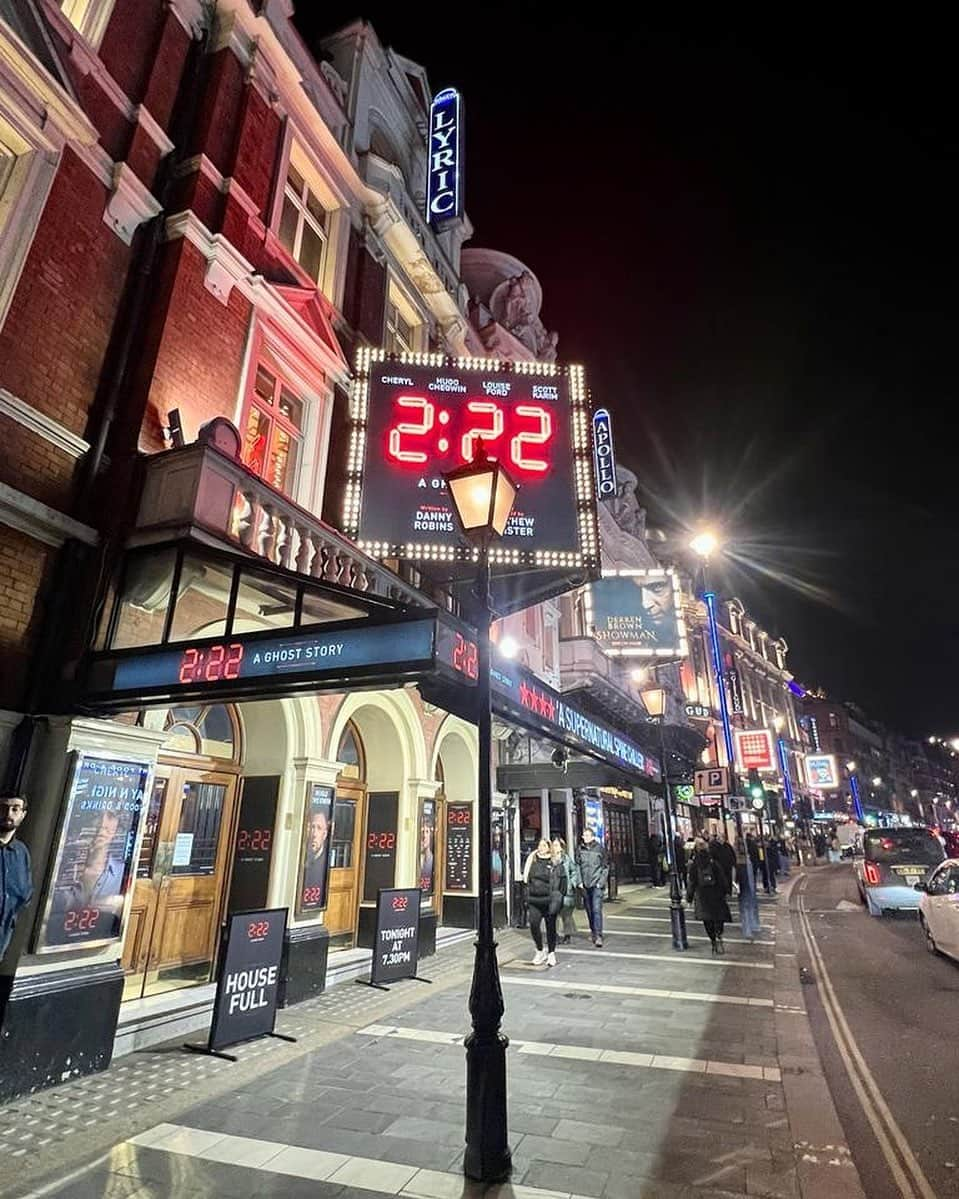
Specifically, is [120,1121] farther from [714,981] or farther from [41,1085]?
[714,981]

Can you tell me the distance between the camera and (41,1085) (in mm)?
5320

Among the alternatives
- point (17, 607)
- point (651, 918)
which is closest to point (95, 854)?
point (17, 607)

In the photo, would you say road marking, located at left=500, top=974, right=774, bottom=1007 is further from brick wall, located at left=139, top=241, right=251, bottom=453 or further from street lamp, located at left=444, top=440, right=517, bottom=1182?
brick wall, located at left=139, top=241, right=251, bottom=453

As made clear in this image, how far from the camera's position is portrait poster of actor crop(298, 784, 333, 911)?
28.6 feet

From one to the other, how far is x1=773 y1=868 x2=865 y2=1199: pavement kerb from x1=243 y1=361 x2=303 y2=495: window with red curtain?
9.02m

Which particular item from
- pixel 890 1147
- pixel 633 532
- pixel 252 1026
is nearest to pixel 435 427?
pixel 252 1026

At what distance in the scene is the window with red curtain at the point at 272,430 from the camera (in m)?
9.65

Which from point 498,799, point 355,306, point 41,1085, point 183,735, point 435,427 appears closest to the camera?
point 41,1085

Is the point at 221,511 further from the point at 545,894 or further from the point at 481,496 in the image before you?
the point at 545,894

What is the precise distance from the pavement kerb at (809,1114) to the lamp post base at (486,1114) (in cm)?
176

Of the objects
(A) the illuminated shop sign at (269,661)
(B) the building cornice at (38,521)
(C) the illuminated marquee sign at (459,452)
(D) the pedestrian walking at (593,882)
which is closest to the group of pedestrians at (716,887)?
(D) the pedestrian walking at (593,882)

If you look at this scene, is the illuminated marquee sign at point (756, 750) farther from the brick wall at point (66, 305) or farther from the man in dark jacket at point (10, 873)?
the man in dark jacket at point (10, 873)

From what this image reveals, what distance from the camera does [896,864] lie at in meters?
16.6

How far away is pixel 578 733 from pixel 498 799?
820 centimetres
